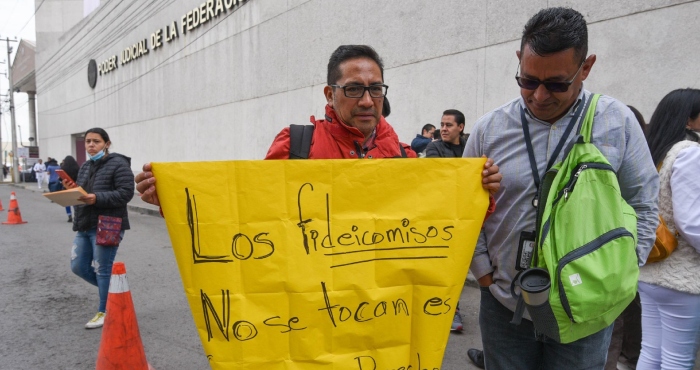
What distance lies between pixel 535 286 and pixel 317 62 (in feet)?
33.0

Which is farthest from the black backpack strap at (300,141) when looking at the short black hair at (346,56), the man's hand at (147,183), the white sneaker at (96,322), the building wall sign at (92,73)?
the building wall sign at (92,73)

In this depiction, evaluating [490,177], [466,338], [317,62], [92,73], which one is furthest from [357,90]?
[92,73]

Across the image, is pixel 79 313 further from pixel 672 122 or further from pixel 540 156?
pixel 672 122

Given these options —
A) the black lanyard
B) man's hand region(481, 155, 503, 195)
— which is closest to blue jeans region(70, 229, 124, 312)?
man's hand region(481, 155, 503, 195)

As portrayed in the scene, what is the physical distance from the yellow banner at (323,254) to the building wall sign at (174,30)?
1314cm

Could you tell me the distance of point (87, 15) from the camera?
28781 mm

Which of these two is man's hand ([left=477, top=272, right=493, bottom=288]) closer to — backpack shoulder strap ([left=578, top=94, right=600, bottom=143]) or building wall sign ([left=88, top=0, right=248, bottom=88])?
backpack shoulder strap ([left=578, top=94, right=600, bottom=143])

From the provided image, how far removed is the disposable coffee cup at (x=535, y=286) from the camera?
151 centimetres

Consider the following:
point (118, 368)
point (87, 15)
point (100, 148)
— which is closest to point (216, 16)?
point (100, 148)

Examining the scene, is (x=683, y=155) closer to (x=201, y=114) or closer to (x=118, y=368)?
(x=118, y=368)

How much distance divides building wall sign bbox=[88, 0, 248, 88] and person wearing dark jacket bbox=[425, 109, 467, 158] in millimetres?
10776

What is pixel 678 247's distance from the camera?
8.23ft

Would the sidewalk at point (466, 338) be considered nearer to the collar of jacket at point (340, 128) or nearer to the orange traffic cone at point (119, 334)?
the orange traffic cone at point (119, 334)

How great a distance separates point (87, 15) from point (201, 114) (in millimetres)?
18424
